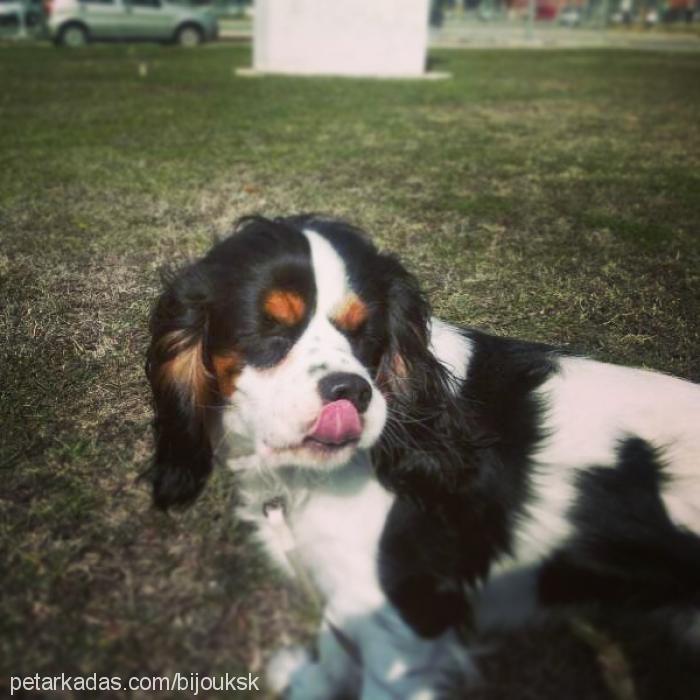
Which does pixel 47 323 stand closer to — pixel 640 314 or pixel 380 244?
pixel 380 244

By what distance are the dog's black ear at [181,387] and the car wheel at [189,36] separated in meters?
25.9

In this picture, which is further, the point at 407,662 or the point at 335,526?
the point at 335,526

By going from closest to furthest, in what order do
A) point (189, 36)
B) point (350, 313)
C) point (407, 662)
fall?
1. point (407, 662)
2. point (350, 313)
3. point (189, 36)

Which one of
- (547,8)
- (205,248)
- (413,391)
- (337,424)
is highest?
(337,424)

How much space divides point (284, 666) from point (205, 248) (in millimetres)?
3349

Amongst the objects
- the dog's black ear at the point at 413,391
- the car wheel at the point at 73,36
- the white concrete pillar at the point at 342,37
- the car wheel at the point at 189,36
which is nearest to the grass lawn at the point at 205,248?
the dog's black ear at the point at 413,391

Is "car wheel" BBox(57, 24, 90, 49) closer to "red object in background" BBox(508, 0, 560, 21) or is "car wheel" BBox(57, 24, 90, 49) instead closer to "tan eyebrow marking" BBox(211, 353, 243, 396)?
"tan eyebrow marking" BBox(211, 353, 243, 396)

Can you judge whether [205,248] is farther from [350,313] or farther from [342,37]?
[342,37]

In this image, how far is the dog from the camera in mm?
2148

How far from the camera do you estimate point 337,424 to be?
2.16 meters

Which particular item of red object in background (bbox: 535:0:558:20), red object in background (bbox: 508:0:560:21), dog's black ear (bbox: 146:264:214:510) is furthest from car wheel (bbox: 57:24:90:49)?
red object in background (bbox: 535:0:558:20)

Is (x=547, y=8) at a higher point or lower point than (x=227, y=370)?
lower

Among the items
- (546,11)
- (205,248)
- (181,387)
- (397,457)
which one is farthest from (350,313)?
(546,11)

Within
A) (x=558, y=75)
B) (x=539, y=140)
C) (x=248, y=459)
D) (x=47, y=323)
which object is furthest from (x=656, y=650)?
(x=558, y=75)
